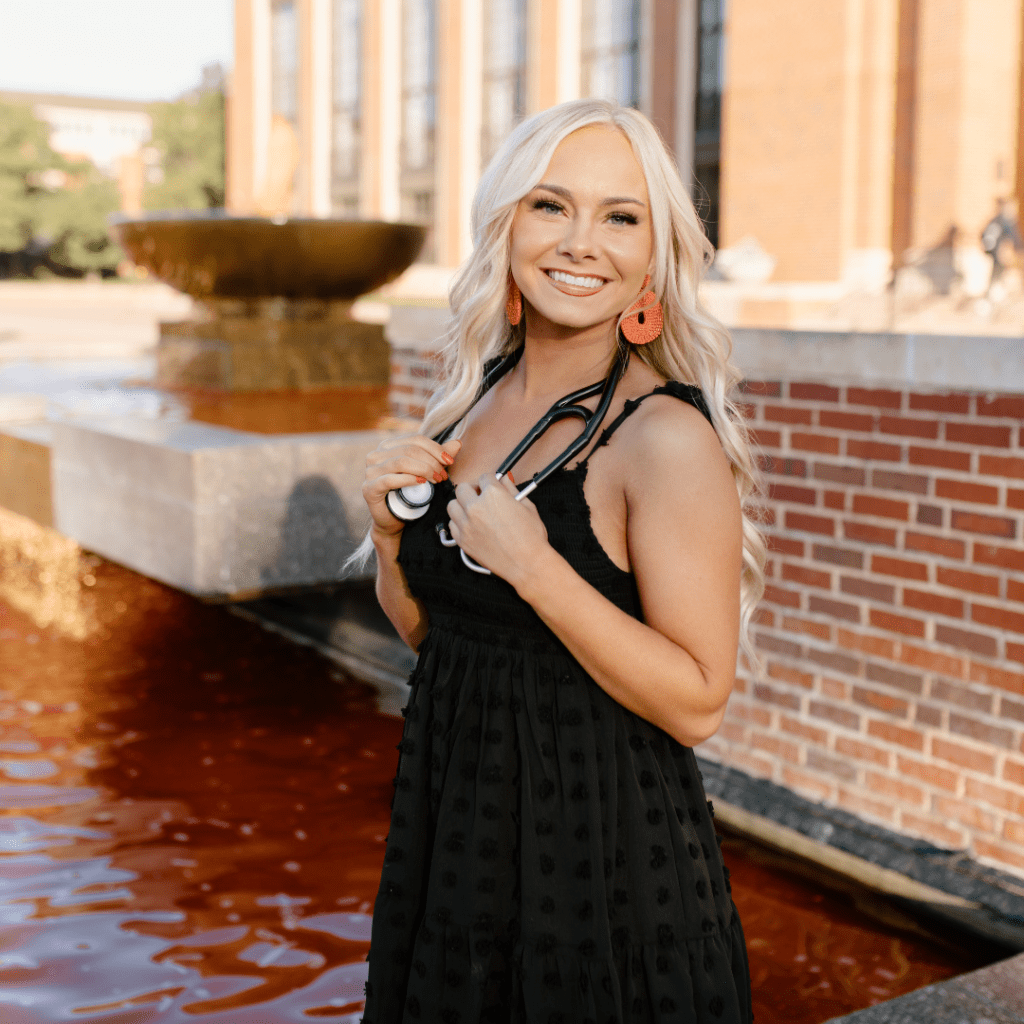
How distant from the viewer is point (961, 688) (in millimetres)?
3818

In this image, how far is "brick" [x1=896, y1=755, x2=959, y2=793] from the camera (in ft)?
12.6

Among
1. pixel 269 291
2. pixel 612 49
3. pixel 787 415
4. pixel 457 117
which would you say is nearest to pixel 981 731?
pixel 787 415

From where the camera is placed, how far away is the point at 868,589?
4105 millimetres

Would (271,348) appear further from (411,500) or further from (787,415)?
(411,500)

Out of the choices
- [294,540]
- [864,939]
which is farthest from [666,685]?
[294,540]

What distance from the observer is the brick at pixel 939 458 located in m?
3.77

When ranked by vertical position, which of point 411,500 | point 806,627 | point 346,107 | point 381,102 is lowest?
point 806,627

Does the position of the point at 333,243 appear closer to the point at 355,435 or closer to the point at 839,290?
the point at 355,435

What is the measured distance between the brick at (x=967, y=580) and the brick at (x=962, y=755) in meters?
0.49

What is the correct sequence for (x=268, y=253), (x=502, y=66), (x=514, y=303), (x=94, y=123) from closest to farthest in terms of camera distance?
(x=514, y=303) → (x=268, y=253) → (x=502, y=66) → (x=94, y=123)

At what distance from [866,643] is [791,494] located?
23.2 inches

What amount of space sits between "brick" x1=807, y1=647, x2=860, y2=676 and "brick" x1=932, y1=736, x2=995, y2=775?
38 cm

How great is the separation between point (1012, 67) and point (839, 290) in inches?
187

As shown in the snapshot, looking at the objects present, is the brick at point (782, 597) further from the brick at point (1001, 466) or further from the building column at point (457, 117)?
the building column at point (457, 117)
